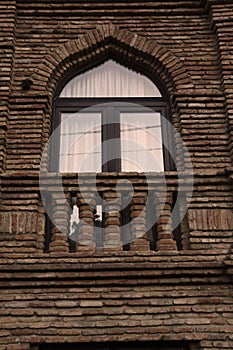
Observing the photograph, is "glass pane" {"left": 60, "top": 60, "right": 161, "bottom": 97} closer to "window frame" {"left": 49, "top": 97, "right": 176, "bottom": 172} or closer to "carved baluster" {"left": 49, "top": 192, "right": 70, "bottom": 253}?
"window frame" {"left": 49, "top": 97, "right": 176, "bottom": 172}

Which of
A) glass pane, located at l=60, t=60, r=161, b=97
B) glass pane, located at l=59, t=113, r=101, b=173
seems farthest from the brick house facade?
glass pane, located at l=59, t=113, r=101, b=173

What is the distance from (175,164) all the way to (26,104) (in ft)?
6.72

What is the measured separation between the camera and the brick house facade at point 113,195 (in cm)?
491

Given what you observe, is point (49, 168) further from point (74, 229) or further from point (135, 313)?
point (135, 313)

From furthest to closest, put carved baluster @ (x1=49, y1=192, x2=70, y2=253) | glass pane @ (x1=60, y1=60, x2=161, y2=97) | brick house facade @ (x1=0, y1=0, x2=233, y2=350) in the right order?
glass pane @ (x1=60, y1=60, x2=161, y2=97)
carved baluster @ (x1=49, y1=192, x2=70, y2=253)
brick house facade @ (x1=0, y1=0, x2=233, y2=350)

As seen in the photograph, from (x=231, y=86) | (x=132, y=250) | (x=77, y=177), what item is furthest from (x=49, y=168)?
(x=231, y=86)

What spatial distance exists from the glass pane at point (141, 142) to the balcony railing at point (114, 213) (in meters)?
0.59

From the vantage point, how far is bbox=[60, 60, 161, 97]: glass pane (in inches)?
267

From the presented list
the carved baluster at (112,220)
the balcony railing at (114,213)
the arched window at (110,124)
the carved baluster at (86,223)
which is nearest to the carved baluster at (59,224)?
the balcony railing at (114,213)

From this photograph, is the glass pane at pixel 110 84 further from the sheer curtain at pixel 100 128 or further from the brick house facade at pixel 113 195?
the brick house facade at pixel 113 195

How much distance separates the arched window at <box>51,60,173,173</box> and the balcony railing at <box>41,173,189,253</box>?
0.52 metres

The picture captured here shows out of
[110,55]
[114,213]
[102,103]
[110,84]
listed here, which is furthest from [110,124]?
[114,213]

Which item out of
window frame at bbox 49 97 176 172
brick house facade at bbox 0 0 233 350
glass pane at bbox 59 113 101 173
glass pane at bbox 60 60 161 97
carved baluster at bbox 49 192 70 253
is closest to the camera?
brick house facade at bbox 0 0 233 350

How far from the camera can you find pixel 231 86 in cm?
623
